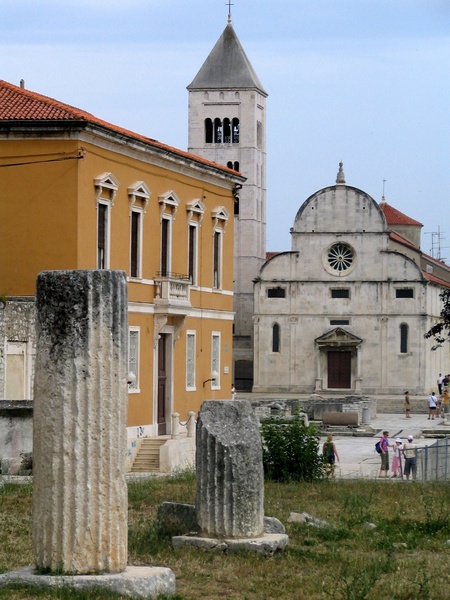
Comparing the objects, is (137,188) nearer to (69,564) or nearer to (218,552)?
(218,552)

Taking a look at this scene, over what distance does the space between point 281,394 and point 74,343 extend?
62769 millimetres

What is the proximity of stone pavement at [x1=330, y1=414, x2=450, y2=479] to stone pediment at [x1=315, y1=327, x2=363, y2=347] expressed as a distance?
10480mm

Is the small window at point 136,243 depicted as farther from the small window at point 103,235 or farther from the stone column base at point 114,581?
the stone column base at point 114,581

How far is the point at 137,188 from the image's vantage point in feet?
109

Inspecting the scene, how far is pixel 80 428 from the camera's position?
1043 centimetres

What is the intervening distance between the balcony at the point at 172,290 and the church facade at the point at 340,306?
38.0 metres

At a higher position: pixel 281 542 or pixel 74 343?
pixel 74 343

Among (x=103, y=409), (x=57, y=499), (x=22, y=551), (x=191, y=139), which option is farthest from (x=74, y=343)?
(x=191, y=139)

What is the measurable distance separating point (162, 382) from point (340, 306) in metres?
39.6

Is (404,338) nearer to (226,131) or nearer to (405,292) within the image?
(405,292)

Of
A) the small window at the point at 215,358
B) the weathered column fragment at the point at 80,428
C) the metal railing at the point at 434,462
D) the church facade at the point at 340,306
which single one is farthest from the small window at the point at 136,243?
the church facade at the point at 340,306

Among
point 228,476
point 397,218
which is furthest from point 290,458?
point 397,218

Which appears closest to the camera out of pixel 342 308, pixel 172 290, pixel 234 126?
pixel 172 290

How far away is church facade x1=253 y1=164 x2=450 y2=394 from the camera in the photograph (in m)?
73.1
